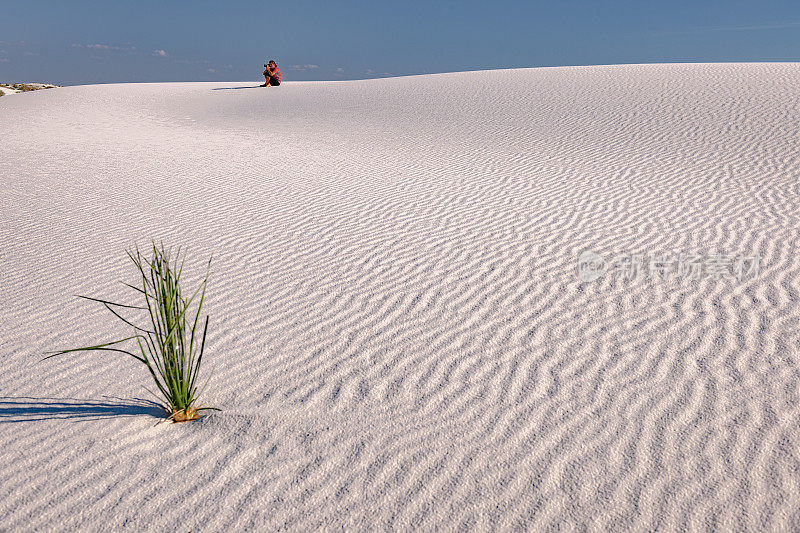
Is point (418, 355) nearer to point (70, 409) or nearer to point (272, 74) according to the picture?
point (70, 409)

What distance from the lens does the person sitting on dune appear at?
980 inches

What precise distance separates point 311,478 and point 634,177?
8412 millimetres

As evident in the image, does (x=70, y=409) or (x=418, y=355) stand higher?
(x=418, y=355)

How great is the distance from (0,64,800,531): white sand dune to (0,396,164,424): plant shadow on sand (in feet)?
0.05

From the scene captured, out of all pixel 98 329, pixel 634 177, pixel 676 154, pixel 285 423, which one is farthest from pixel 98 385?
pixel 676 154

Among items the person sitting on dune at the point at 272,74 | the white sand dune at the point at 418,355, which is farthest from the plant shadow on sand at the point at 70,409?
the person sitting on dune at the point at 272,74

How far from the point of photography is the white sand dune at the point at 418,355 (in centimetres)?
258

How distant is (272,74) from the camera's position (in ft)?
82.2

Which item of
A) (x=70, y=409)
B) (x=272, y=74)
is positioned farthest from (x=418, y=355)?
(x=272, y=74)

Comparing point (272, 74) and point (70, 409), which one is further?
point (272, 74)

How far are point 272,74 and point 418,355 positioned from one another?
23873 millimetres

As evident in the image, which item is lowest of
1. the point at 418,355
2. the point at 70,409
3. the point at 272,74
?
the point at 70,409

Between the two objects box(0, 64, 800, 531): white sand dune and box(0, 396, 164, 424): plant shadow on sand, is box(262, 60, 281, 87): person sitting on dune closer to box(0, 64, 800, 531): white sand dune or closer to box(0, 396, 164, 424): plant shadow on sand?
box(0, 64, 800, 531): white sand dune

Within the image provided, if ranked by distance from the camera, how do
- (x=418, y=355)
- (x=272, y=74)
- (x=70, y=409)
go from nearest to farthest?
(x=70, y=409)
(x=418, y=355)
(x=272, y=74)
